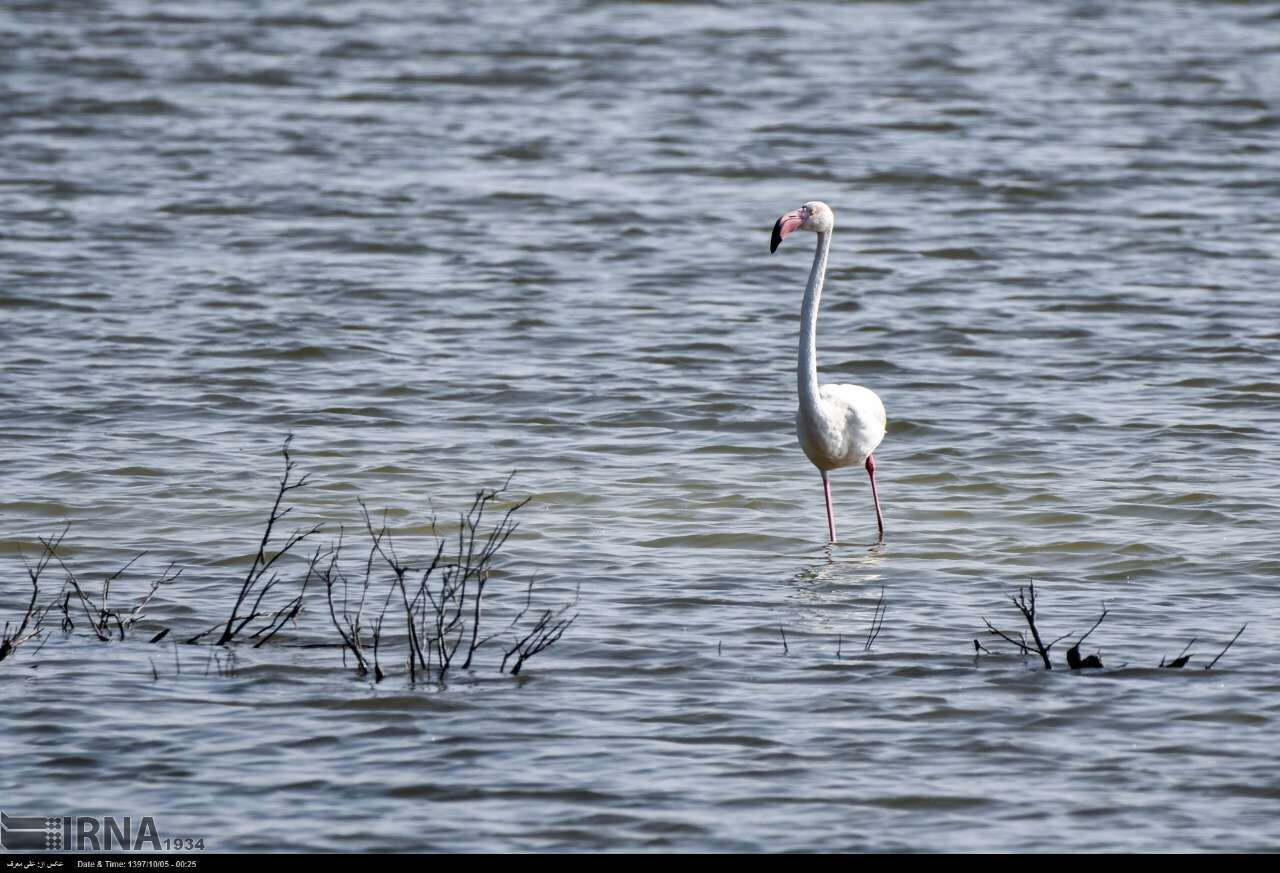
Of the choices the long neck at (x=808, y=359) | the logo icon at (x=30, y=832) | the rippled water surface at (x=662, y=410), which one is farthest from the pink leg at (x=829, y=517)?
the logo icon at (x=30, y=832)

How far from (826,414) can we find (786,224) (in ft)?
3.24

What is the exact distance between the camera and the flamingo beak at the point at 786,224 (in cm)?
979

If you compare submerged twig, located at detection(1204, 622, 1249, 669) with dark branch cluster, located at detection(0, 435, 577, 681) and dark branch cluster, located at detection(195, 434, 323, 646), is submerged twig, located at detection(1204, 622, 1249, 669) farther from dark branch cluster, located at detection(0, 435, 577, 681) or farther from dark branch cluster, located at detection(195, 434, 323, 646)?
dark branch cluster, located at detection(195, 434, 323, 646)

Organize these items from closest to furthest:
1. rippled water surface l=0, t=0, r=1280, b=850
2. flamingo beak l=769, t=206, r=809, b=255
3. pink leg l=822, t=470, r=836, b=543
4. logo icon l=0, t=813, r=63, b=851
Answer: logo icon l=0, t=813, r=63, b=851, rippled water surface l=0, t=0, r=1280, b=850, flamingo beak l=769, t=206, r=809, b=255, pink leg l=822, t=470, r=836, b=543

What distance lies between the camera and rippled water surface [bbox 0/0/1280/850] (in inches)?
272

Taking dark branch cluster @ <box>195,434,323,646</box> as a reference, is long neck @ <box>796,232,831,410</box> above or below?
above

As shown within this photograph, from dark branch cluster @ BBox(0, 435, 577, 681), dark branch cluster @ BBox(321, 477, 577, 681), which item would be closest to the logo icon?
dark branch cluster @ BBox(321, 477, 577, 681)

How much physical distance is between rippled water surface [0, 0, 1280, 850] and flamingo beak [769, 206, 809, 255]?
1.59 metres

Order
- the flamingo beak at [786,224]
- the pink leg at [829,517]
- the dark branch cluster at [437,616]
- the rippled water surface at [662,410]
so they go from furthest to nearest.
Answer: the pink leg at [829,517], the flamingo beak at [786,224], the dark branch cluster at [437,616], the rippled water surface at [662,410]

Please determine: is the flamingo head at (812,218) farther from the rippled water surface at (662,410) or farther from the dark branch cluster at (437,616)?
the dark branch cluster at (437,616)

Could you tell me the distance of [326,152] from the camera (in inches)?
870

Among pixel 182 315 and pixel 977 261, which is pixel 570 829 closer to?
pixel 182 315
